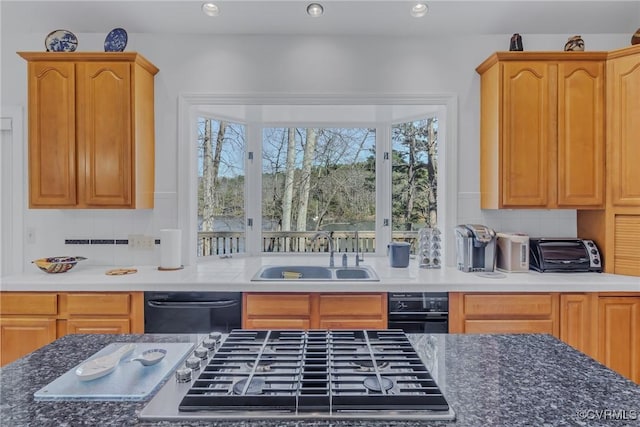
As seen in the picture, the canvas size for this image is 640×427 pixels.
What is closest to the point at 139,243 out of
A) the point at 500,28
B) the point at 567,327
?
the point at 567,327

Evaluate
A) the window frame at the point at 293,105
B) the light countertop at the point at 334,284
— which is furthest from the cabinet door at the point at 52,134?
the window frame at the point at 293,105

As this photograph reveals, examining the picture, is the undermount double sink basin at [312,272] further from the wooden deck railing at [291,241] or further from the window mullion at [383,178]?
the window mullion at [383,178]

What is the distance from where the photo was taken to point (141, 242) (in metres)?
2.88

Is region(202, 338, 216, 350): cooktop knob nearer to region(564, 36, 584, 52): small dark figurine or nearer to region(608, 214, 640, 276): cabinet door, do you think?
region(608, 214, 640, 276): cabinet door

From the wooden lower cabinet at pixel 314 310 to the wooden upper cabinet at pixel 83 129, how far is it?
1185mm

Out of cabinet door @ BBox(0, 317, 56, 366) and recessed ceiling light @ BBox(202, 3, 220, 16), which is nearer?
cabinet door @ BBox(0, 317, 56, 366)

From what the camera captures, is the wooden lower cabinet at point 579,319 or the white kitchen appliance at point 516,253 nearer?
the wooden lower cabinet at point 579,319

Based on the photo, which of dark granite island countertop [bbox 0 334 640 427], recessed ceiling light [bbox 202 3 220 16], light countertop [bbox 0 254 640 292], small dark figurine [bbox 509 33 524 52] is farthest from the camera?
small dark figurine [bbox 509 33 524 52]

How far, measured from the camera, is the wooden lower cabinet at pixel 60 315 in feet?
7.45

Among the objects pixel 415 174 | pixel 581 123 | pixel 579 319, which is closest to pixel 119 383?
pixel 579 319

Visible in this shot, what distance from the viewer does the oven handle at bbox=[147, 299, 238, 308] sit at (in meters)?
2.26

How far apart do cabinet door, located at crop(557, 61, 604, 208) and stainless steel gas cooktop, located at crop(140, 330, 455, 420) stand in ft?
7.14

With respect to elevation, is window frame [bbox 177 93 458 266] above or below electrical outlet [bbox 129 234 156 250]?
above

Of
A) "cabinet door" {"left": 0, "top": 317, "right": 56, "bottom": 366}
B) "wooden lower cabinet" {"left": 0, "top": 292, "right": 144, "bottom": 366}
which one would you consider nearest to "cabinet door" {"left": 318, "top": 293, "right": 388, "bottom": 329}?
"wooden lower cabinet" {"left": 0, "top": 292, "right": 144, "bottom": 366}
